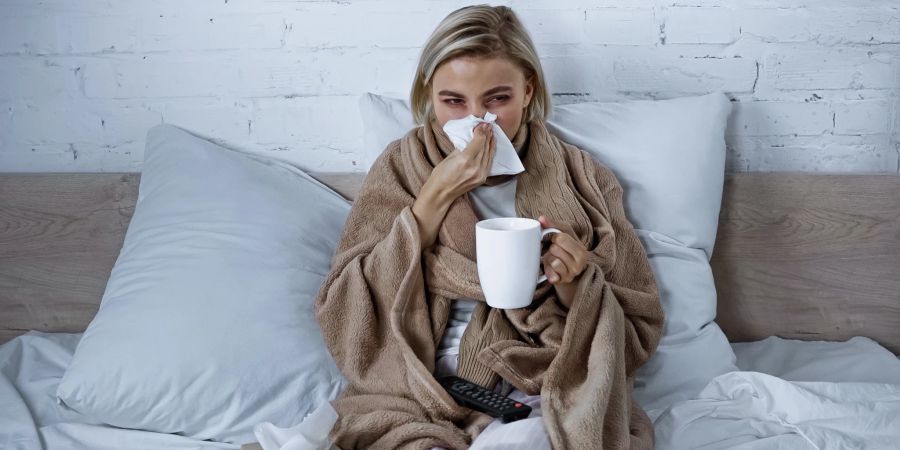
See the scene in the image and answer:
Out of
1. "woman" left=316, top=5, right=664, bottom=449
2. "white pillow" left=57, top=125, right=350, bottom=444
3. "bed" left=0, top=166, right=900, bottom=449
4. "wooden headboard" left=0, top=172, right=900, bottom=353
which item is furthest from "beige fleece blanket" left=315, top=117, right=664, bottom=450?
"wooden headboard" left=0, top=172, right=900, bottom=353

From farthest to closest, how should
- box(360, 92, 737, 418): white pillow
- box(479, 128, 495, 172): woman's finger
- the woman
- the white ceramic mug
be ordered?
box(360, 92, 737, 418): white pillow, box(479, 128, 495, 172): woman's finger, the woman, the white ceramic mug

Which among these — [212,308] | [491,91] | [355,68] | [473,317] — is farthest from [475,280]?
[355,68]

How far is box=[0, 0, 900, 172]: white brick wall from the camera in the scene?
1712 millimetres

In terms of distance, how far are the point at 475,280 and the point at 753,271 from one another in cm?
67

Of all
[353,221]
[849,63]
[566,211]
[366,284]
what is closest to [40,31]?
[353,221]

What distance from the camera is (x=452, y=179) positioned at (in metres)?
1.34

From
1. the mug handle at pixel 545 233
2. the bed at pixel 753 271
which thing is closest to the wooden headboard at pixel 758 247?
the bed at pixel 753 271

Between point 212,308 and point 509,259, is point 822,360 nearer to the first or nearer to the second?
point 509,259

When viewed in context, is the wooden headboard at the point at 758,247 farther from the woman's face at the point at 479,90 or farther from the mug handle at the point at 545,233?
the mug handle at the point at 545,233

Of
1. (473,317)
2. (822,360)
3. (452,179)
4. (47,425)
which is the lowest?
(822,360)

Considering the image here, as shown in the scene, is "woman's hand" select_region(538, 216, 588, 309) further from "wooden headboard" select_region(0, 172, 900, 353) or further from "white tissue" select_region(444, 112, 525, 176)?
"wooden headboard" select_region(0, 172, 900, 353)

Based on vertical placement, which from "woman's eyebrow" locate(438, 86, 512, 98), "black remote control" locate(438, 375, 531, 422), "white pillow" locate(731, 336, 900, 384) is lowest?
"white pillow" locate(731, 336, 900, 384)

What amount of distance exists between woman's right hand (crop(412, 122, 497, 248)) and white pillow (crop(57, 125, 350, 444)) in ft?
0.94

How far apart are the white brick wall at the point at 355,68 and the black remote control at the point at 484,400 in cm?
71
